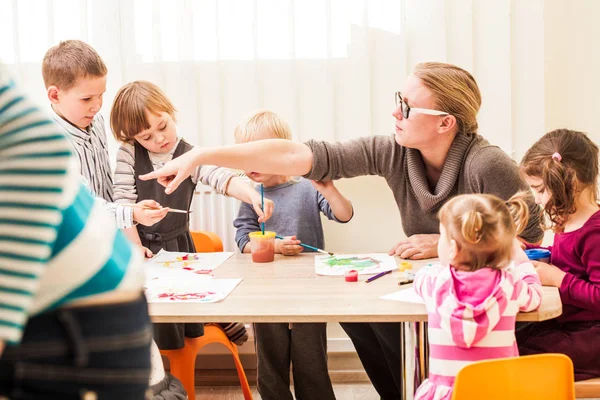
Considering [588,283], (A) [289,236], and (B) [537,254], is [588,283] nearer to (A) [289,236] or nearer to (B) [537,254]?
(B) [537,254]

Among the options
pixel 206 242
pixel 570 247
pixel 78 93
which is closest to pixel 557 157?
pixel 570 247

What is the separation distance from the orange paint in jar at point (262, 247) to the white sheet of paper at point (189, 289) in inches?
10.1

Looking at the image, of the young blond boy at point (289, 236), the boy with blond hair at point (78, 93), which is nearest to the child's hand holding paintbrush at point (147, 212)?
the boy with blond hair at point (78, 93)

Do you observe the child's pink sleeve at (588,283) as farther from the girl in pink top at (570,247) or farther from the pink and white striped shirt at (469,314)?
the pink and white striped shirt at (469,314)

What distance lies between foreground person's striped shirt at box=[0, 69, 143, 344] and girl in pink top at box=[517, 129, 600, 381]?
1.43 meters

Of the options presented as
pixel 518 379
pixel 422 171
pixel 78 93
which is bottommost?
pixel 518 379

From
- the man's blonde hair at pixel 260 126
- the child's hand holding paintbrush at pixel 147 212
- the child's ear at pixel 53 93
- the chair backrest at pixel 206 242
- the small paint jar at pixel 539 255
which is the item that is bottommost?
the chair backrest at pixel 206 242

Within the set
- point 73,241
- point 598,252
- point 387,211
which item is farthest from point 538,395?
point 387,211

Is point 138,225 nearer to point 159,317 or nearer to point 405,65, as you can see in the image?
point 159,317

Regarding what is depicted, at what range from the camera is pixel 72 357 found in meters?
0.66

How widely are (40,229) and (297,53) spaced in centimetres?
233

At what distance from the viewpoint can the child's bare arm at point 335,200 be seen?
240 cm

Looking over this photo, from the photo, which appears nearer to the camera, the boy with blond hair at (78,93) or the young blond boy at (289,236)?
the boy with blond hair at (78,93)

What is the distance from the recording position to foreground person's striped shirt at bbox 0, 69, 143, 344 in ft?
1.93
